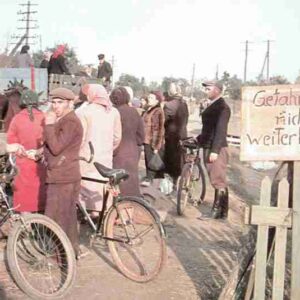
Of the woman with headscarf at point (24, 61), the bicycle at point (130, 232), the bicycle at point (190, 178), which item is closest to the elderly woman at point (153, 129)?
the bicycle at point (190, 178)

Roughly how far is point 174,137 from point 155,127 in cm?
76

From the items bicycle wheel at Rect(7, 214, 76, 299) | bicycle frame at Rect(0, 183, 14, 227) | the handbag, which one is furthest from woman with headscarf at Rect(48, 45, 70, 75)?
Result: bicycle wheel at Rect(7, 214, 76, 299)

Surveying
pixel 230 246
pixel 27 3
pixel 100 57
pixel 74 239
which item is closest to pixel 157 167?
pixel 230 246

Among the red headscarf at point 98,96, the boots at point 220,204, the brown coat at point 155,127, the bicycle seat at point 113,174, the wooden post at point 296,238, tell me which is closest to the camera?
the wooden post at point 296,238

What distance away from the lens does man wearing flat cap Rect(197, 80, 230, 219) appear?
8078 mm

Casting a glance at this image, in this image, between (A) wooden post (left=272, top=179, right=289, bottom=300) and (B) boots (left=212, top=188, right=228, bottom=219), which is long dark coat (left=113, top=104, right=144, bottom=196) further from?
(A) wooden post (left=272, top=179, right=289, bottom=300)

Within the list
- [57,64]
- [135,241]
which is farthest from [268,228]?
[57,64]

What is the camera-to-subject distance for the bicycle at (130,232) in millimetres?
5355

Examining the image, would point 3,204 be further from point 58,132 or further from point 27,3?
point 27,3

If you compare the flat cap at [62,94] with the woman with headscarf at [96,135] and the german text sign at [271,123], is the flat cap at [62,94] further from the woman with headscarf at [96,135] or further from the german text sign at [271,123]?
the german text sign at [271,123]

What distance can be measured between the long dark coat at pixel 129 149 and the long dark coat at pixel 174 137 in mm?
2754

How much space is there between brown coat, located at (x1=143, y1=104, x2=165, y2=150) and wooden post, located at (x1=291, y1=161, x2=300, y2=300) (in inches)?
224

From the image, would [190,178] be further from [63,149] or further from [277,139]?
[277,139]

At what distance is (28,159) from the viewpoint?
235 inches
